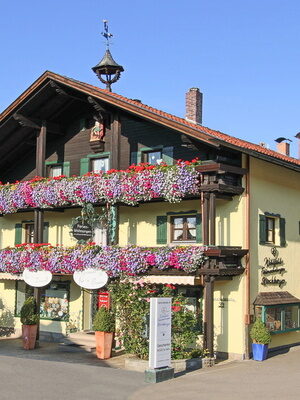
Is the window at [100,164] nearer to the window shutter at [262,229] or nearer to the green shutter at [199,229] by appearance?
the green shutter at [199,229]

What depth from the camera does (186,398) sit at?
1359 cm

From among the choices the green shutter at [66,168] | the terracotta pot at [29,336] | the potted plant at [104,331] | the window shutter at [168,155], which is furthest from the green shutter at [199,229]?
the terracotta pot at [29,336]

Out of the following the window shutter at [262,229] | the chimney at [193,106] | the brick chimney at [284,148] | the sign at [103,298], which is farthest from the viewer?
the brick chimney at [284,148]

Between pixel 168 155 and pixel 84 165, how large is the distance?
12.1 feet

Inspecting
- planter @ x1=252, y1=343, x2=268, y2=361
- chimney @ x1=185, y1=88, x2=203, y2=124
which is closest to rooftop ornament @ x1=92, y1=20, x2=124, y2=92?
chimney @ x1=185, y1=88, x2=203, y2=124

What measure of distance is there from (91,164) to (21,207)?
9.78 feet

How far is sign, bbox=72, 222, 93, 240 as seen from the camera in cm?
2152

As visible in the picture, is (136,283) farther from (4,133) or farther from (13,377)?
(4,133)

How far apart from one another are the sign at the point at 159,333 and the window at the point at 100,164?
852 cm

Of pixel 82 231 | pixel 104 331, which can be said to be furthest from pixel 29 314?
pixel 104 331

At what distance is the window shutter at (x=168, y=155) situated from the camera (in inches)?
853

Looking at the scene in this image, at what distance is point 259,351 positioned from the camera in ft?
63.6

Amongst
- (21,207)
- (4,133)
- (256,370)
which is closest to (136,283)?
(256,370)

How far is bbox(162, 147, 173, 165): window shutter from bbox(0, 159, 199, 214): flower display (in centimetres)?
132
